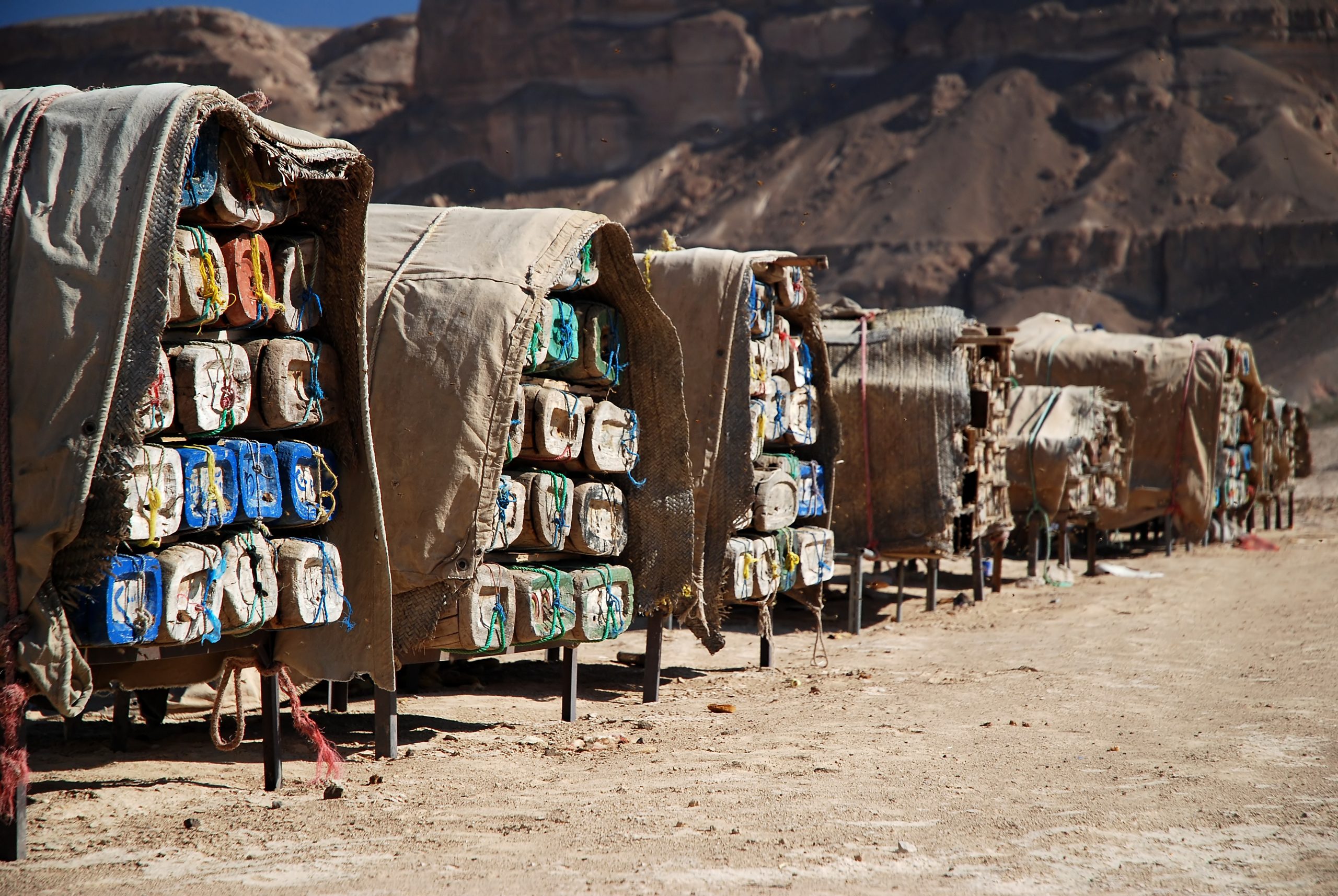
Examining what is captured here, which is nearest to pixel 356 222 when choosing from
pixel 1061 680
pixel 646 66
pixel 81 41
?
pixel 1061 680

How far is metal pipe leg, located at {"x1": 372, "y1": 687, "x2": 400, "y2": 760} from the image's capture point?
5.58m

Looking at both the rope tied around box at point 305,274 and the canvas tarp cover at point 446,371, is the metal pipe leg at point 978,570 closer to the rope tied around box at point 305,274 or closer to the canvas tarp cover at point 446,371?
the canvas tarp cover at point 446,371

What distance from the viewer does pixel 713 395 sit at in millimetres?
7484

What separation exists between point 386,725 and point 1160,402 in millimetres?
12885

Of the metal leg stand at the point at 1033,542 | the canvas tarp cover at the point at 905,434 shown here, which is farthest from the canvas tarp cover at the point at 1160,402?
the canvas tarp cover at the point at 905,434

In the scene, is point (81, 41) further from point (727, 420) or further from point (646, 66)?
point (727, 420)

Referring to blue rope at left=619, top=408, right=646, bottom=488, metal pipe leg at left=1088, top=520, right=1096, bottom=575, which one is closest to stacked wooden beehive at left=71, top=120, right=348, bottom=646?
blue rope at left=619, top=408, right=646, bottom=488

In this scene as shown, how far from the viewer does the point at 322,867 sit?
3895 millimetres

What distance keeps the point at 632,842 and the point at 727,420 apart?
368 cm

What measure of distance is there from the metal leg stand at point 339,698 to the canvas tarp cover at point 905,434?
486 cm

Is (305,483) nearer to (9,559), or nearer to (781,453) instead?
(9,559)

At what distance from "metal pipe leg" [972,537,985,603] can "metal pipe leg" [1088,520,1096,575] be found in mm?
2738

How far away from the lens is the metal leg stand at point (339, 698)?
669 centimetres

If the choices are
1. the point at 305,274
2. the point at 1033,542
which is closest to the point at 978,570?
the point at 1033,542
